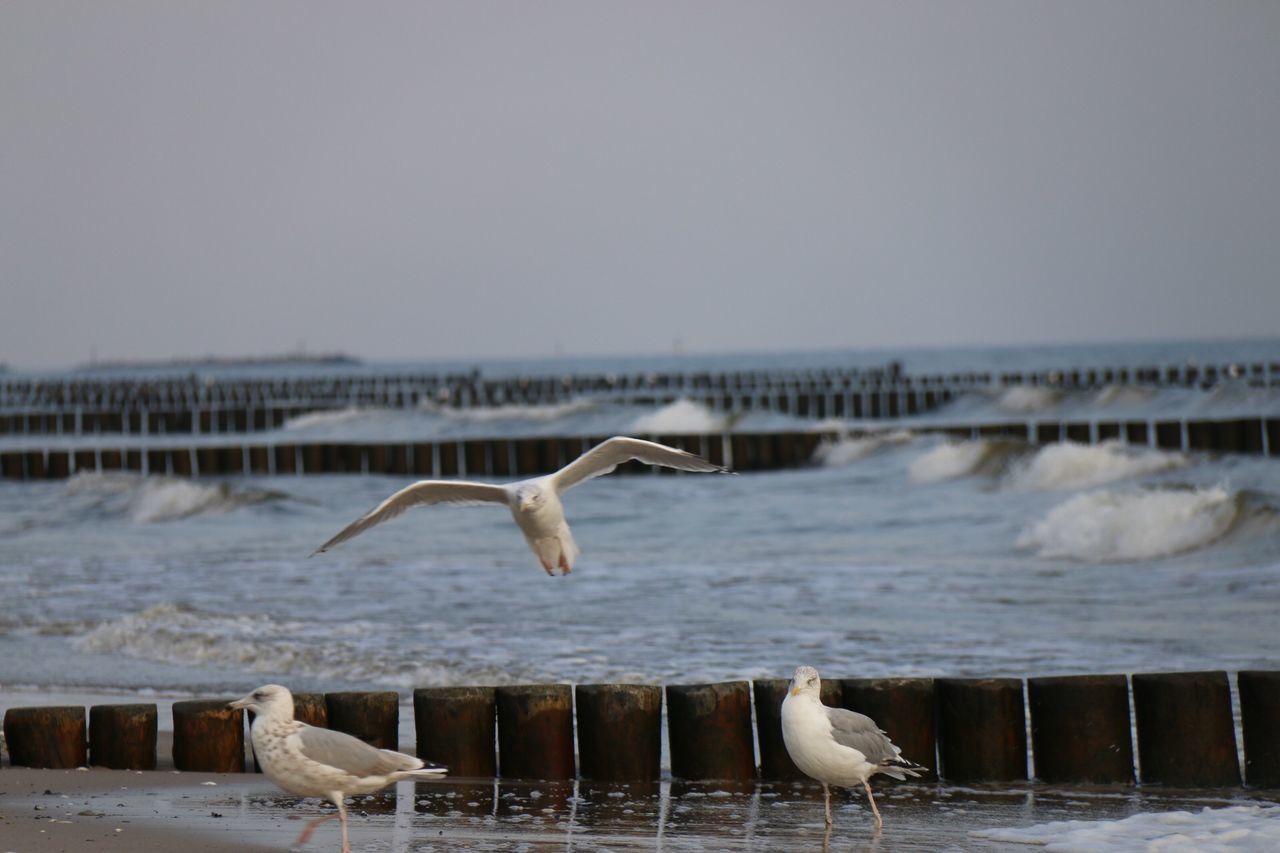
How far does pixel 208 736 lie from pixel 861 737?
2.70m

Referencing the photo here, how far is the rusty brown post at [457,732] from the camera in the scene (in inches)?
239

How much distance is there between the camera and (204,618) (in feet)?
32.1

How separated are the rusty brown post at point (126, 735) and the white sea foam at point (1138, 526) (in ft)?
28.7

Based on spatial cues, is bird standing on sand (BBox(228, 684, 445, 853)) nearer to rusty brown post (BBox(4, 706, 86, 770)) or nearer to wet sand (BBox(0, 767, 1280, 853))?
wet sand (BBox(0, 767, 1280, 853))

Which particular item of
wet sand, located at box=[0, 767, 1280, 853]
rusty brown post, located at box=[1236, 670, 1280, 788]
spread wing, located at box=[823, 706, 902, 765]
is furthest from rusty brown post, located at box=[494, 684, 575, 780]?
rusty brown post, located at box=[1236, 670, 1280, 788]

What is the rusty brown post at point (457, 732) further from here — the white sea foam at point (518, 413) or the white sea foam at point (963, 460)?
the white sea foam at point (518, 413)

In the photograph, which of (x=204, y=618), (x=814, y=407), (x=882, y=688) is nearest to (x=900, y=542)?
(x=204, y=618)

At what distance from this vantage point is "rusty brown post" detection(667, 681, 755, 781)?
597 cm

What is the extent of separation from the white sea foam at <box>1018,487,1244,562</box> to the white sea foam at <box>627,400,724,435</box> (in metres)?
24.2

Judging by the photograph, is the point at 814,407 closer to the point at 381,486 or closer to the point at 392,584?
the point at 381,486

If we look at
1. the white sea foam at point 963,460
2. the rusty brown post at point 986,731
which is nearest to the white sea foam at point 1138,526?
the rusty brown post at point 986,731

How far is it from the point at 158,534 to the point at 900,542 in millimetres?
8436

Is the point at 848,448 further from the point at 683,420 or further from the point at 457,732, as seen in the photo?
the point at 457,732

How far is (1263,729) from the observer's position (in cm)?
580
